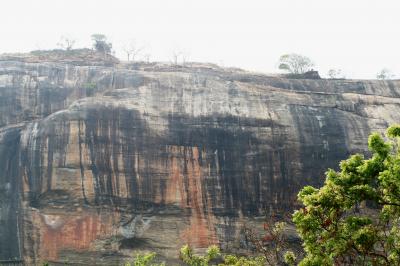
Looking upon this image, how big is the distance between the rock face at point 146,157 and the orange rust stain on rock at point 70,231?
41mm

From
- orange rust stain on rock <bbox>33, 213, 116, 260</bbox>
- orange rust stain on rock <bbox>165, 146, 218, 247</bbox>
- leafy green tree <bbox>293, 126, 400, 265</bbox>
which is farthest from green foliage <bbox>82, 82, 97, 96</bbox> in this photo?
leafy green tree <bbox>293, 126, 400, 265</bbox>

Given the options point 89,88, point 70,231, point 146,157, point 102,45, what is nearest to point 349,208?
point 146,157

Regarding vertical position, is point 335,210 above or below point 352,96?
below

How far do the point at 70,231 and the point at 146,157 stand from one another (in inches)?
169

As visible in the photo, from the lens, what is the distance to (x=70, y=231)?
1906 cm

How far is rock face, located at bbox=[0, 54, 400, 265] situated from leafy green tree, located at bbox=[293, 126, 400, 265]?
37.9ft

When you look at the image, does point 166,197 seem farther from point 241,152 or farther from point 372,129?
point 372,129

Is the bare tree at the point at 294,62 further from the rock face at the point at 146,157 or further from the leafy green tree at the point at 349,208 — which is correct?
the leafy green tree at the point at 349,208

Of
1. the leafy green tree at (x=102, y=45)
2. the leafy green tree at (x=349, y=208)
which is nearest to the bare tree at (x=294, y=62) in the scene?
the leafy green tree at (x=102, y=45)

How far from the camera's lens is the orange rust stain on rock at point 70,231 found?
1892 centimetres

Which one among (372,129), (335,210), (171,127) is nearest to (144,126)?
(171,127)

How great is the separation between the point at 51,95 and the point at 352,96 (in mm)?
14849

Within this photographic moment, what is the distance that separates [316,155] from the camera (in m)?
21.1

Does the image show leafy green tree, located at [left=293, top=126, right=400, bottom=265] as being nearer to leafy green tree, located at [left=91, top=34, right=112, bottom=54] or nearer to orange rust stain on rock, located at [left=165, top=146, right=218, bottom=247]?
orange rust stain on rock, located at [left=165, top=146, right=218, bottom=247]
